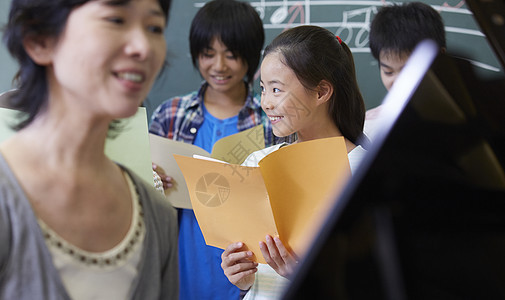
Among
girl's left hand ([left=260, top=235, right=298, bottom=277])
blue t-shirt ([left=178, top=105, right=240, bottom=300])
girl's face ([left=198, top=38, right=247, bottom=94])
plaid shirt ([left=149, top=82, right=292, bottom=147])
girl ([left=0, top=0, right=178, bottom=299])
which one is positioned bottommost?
blue t-shirt ([left=178, top=105, right=240, bottom=300])

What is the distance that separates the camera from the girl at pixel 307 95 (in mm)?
1287

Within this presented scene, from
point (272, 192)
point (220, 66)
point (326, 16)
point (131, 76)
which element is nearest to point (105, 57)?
point (131, 76)

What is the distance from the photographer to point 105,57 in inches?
18.8

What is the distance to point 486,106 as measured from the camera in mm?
516

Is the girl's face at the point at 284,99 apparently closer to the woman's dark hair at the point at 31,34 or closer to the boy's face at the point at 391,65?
the boy's face at the point at 391,65

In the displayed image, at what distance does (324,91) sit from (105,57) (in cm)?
95

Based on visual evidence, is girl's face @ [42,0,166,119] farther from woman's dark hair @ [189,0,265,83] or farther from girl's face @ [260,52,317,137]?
woman's dark hair @ [189,0,265,83]

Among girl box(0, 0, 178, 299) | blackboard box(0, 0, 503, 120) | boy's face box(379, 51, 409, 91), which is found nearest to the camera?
girl box(0, 0, 178, 299)

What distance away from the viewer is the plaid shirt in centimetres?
193

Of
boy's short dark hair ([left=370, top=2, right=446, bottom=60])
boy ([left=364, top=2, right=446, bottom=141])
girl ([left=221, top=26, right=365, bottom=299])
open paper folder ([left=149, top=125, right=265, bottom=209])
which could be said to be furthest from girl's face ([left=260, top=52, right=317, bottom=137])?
boy's short dark hair ([left=370, top=2, right=446, bottom=60])

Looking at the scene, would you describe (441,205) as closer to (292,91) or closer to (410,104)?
(410,104)

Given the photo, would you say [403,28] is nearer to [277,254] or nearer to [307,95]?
[307,95]

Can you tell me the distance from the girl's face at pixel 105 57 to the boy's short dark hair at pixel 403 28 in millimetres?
1413

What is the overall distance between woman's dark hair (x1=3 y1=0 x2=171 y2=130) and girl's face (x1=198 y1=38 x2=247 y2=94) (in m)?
1.35
